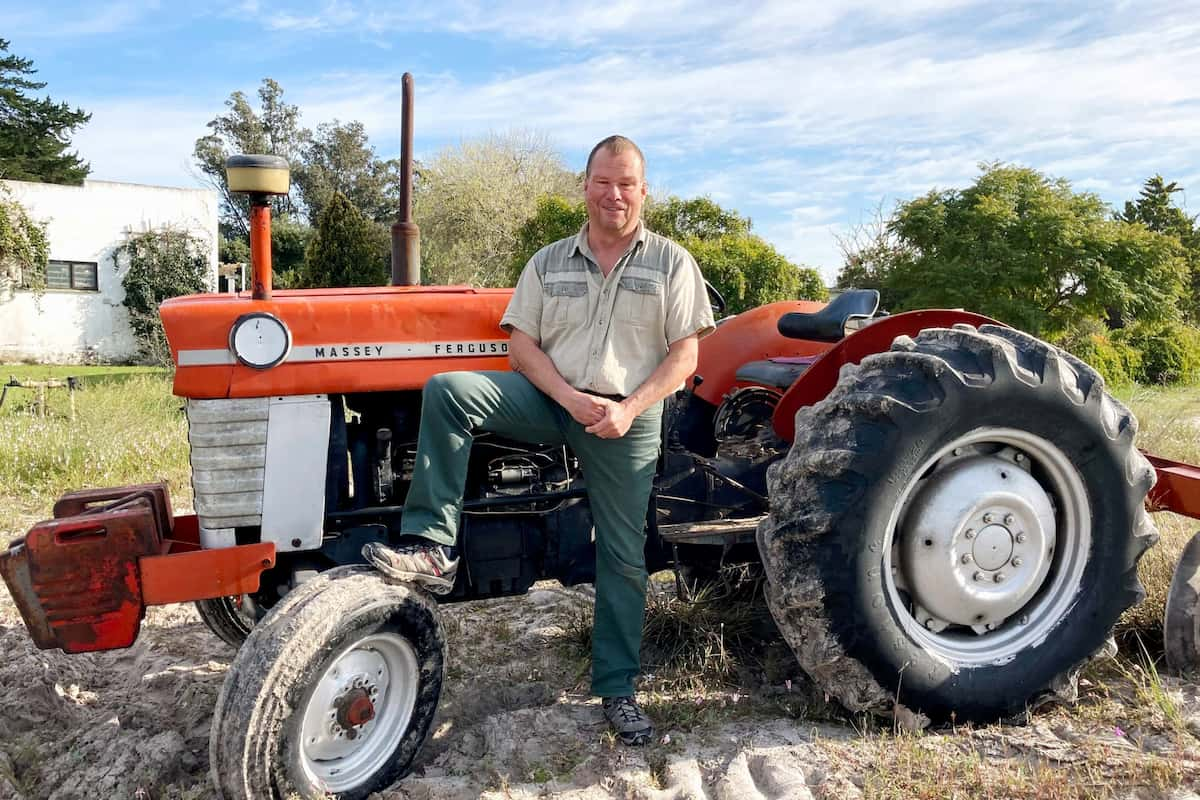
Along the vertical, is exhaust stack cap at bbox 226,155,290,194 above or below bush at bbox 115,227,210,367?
below

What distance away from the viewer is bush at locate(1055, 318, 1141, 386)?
1305 centimetres

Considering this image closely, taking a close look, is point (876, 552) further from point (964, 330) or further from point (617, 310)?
point (617, 310)

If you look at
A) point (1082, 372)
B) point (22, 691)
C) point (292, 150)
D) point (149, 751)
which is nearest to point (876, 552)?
point (1082, 372)

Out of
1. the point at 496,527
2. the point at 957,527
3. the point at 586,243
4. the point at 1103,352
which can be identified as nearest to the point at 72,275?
the point at 1103,352

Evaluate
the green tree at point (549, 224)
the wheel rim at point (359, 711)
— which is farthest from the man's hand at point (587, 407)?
the green tree at point (549, 224)

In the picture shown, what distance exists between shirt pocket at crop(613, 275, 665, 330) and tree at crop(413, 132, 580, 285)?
18.1 metres

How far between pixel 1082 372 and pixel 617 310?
1.45m

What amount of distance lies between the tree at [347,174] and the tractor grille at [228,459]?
1419 inches

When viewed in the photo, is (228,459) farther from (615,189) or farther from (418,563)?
(615,189)

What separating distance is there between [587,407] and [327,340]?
832 mm

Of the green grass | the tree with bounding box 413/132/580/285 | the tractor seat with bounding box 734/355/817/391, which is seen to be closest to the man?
the tractor seat with bounding box 734/355/817/391

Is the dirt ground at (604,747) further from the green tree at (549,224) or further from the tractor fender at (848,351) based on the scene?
the green tree at (549,224)

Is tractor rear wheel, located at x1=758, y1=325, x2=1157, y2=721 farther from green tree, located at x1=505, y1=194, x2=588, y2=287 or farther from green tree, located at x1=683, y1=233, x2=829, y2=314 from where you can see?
green tree, located at x1=505, y1=194, x2=588, y2=287

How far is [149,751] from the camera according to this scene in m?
2.68
